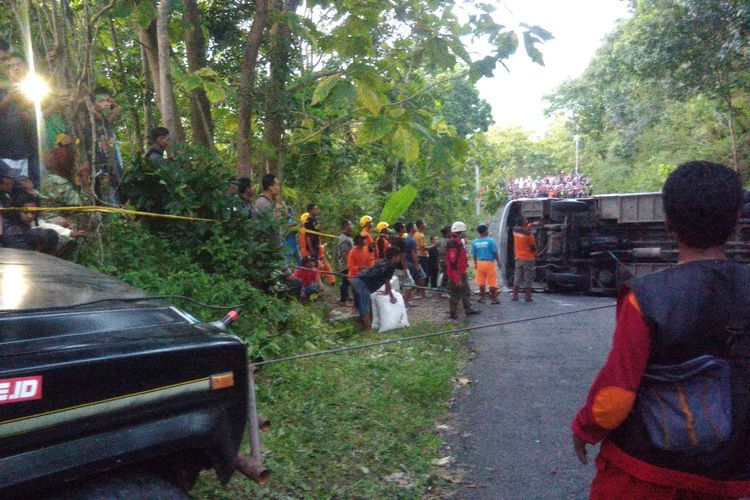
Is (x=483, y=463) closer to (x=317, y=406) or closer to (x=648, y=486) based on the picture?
(x=317, y=406)

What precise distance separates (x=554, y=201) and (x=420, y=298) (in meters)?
3.23

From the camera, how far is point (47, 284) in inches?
127

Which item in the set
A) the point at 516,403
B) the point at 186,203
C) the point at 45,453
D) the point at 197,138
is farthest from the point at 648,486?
the point at 197,138

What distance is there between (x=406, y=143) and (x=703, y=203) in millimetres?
4651

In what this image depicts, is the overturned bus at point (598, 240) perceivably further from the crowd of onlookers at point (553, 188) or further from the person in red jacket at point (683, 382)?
the crowd of onlookers at point (553, 188)

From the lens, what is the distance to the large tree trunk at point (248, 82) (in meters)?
9.51

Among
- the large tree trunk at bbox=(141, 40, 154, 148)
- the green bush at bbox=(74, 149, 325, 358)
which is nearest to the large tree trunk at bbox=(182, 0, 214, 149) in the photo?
the large tree trunk at bbox=(141, 40, 154, 148)

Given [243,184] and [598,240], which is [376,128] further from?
[598,240]

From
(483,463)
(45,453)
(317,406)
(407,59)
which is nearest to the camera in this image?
(45,453)

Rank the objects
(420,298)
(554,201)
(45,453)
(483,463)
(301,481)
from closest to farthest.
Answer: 1. (45,453)
2. (301,481)
3. (483,463)
4. (554,201)
5. (420,298)

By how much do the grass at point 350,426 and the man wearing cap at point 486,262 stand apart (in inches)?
230

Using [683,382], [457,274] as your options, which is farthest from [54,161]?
[457,274]

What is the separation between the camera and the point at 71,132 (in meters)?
6.21

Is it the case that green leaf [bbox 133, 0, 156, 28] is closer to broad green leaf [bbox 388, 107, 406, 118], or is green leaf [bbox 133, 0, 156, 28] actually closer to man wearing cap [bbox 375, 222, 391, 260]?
broad green leaf [bbox 388, 107, 406, 118]
